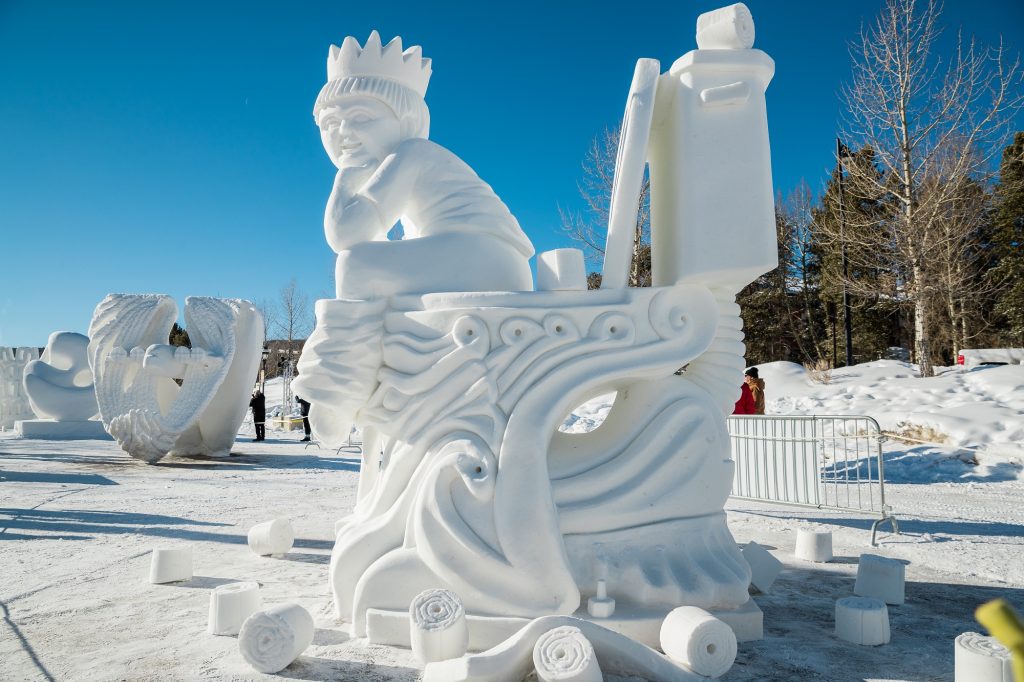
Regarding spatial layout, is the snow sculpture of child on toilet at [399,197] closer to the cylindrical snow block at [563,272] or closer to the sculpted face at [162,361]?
the cylindrical snow block at [563,272]

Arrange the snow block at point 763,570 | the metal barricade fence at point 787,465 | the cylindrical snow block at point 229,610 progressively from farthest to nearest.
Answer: the metal barricade fence at point 787,465 → the snow block at point 763,570 → the cylindrical snow block at point 229,610

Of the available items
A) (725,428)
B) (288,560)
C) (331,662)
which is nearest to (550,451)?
(725,428)

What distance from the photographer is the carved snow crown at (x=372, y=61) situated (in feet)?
13.5

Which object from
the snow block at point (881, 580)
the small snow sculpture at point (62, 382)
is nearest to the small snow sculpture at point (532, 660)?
the snow block at point (881, 580)

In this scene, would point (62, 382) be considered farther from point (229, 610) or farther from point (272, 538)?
point (229, 610)

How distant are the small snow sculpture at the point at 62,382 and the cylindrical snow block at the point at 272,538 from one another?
11.8 meters

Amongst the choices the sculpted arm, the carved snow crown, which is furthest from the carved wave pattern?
the carved snow crown

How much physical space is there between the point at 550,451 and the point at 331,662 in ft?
4.72

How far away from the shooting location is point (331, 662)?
2.91 meters

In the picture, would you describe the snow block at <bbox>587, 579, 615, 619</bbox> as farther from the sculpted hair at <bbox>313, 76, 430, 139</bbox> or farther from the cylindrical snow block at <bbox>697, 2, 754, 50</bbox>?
the sculpted hair at <bbox>313, 76, 430, 139</bbox>

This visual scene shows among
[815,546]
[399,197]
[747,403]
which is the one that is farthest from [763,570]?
[747,403]

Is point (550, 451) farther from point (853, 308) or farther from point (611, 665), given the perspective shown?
point (853, 308)

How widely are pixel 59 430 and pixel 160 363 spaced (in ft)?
20.1

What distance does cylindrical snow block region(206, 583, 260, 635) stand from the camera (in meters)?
3.24
